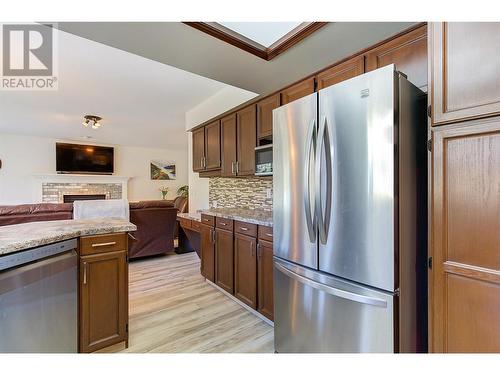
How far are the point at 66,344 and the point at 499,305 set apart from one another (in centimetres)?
227

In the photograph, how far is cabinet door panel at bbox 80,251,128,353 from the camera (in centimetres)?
163

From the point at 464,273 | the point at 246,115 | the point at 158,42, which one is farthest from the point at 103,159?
the point at 464,273

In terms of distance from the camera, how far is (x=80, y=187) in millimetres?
6965

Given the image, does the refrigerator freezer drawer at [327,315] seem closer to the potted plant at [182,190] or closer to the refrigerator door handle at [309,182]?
the refrigerator door handle at [309,182]

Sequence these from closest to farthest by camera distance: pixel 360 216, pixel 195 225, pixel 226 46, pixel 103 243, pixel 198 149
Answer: pixel 360 216 < pixel 103 243 < pixel 226 46 < pixel 195 225 < pixel 198 149

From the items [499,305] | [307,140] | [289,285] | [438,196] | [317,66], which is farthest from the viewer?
[317,66]

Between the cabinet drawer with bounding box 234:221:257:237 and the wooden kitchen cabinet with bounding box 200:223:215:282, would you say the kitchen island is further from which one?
the wooden kitchen cabinet with bounding box 200:223:215:282

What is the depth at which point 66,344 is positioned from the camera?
152 cm

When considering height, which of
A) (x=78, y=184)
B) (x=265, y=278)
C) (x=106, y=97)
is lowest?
(x=265, y=278)

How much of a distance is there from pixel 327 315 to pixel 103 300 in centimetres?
Answer: 152

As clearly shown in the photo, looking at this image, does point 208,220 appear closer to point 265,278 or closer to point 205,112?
point 265,278

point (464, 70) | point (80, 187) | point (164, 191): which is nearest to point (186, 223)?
point (464, 70)

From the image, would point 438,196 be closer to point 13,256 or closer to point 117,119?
point 13,256

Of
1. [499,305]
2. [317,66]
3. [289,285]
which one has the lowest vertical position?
[289,285]
